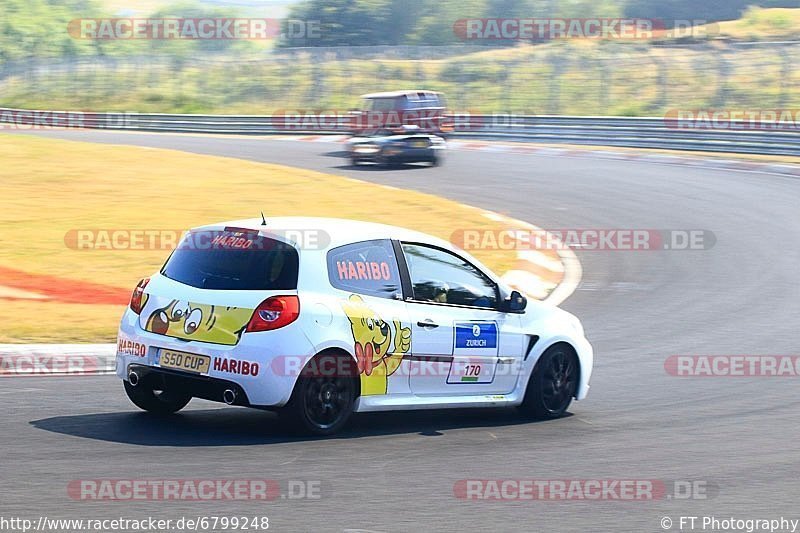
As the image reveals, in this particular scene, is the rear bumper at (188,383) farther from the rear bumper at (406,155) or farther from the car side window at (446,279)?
the rear bumper at (406,155)

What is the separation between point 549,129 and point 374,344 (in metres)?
27.9

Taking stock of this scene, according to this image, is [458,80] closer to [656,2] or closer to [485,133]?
[485,133]

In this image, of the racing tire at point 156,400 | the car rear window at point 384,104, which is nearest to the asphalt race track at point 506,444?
the racing tire at point 156,400

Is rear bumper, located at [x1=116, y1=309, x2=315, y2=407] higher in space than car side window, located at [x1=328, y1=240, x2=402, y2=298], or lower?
lower

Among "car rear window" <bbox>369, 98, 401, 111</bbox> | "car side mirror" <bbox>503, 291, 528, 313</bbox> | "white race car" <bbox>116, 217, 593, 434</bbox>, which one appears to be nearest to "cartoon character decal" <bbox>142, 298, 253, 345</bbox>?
"white race car" <bbox>116, 217, 593, 434</bbox>

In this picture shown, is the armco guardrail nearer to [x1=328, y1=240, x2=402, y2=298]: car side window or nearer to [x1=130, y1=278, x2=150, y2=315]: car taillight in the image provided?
[x1=328, y1=240, x2=402, y2=298]: car side window

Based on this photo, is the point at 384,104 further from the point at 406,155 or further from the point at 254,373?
the point at 254,373

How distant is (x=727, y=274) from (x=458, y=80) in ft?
104

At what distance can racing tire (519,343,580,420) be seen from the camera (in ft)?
28.1

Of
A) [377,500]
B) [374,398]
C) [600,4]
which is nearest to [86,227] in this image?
Answer: [374,398]

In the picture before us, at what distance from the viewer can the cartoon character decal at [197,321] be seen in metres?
7.14

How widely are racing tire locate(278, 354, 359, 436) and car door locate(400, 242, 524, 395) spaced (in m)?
0.57

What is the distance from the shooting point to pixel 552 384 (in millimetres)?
8664

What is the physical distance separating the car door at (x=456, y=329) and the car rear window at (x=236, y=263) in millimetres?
968
